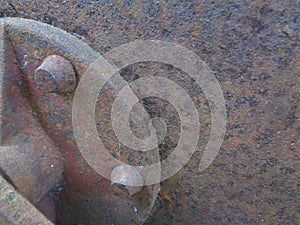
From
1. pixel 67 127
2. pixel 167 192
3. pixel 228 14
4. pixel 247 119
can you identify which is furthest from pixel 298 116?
pixel 67 127

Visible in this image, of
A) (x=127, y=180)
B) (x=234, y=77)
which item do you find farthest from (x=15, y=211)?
(x=234, y=77)

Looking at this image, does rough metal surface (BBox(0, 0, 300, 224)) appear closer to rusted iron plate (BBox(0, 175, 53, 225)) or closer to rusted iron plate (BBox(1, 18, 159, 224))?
rusted iron plate (BBox(1, 18, 159, 224))

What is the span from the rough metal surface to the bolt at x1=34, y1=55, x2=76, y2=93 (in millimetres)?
67

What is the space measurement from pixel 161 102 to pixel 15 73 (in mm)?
285

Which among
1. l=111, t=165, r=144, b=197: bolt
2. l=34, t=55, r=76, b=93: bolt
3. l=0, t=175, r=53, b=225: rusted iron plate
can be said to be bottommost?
l=111, t=165, r=144, b=197: bolt

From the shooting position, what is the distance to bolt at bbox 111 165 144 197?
64 cm

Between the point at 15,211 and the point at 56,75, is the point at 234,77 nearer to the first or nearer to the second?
the point at 56,75

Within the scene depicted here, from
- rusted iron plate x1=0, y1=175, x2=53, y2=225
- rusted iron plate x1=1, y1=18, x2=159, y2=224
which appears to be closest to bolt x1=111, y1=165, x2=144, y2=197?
rusted iron plate x1=1, y1=18, x2=159, y2=224

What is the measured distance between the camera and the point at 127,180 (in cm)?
64

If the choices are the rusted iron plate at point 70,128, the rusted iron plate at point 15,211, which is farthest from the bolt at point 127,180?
the rusted iron plate at point 15,211

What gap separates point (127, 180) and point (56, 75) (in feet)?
0.73

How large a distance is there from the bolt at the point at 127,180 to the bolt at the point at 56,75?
17 centimetres

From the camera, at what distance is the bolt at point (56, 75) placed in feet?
2.00

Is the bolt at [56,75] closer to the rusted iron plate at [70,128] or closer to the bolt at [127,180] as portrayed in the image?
the rusted iron plate at [70,128]
